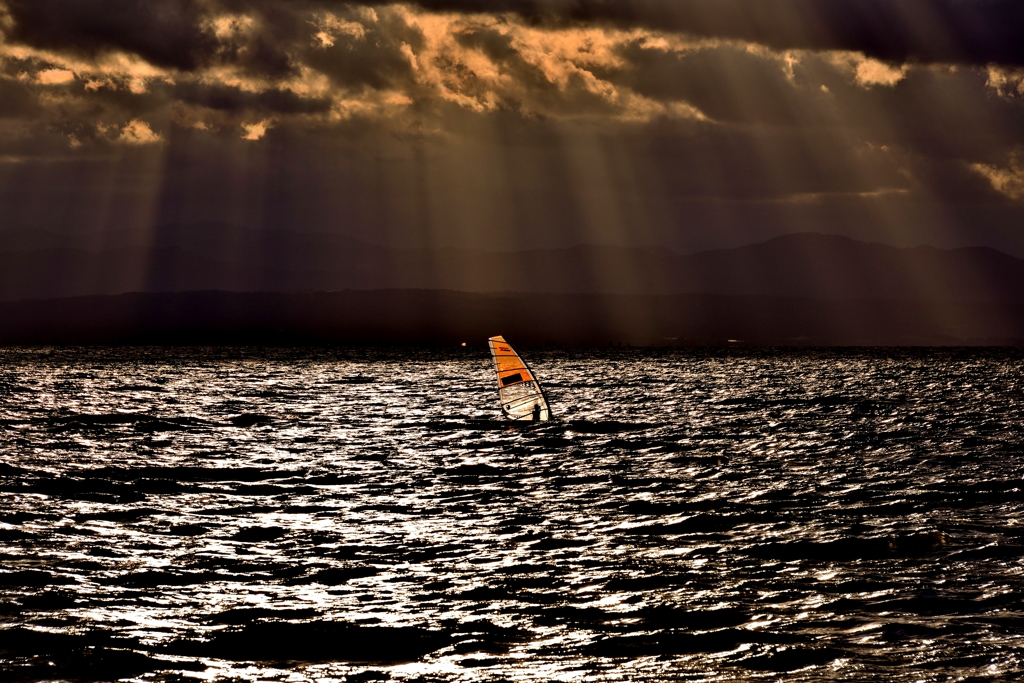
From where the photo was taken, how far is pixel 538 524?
2370cm

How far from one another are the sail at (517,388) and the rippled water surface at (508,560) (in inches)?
430

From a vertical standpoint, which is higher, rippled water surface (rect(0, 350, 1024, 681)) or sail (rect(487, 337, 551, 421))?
sail (rect(487, 337, 551, 421))

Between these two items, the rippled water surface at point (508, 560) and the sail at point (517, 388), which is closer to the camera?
the rippled water surface at point (508, 560)

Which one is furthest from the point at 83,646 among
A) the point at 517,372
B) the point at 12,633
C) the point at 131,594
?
the point at 517,372

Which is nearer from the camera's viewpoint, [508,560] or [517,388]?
[508,560]

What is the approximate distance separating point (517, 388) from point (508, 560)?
3784 cm

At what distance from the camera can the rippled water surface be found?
43.7 ft

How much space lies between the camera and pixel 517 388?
2259 inches

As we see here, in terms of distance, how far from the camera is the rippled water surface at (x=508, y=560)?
1331cm

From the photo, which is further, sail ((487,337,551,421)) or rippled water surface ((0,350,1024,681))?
sail ((487,337,551,421))

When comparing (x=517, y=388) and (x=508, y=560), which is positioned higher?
(x=517, y=388)

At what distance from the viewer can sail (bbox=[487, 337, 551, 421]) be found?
55.3 m

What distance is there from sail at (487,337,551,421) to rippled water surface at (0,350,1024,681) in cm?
1093

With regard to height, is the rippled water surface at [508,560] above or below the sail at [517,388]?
below
